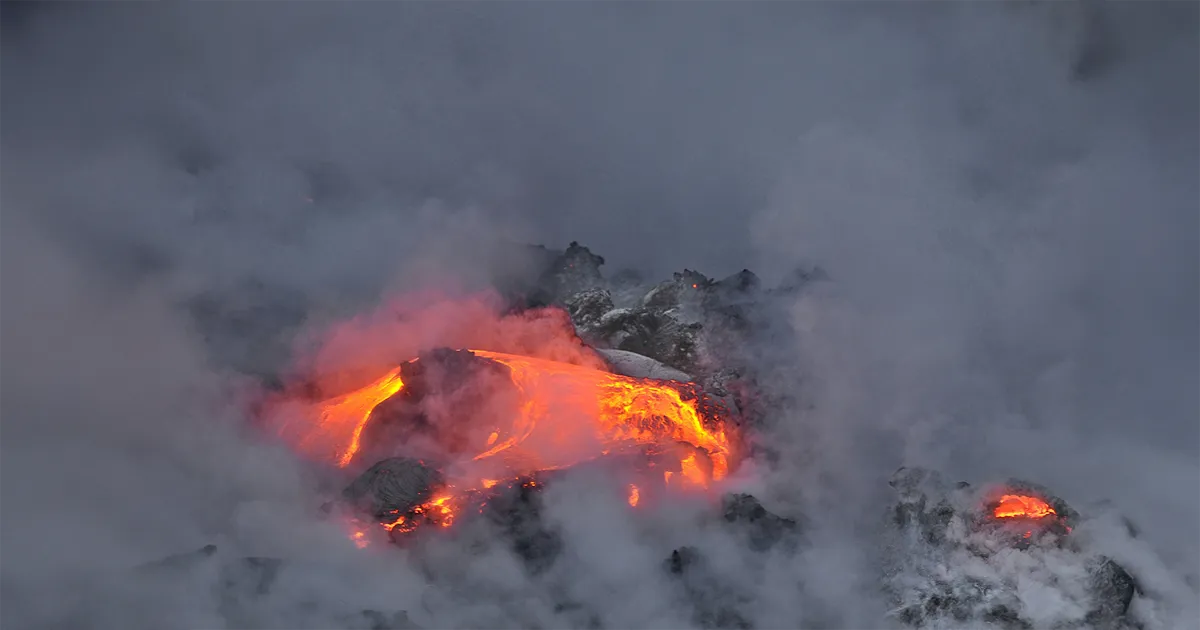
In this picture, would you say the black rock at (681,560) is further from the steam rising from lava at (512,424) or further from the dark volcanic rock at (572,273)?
the dark volcanic rock at (572,273)

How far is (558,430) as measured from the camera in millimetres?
35125

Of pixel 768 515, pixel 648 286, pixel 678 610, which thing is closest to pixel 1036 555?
pixel 768 515

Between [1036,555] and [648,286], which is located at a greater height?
[648,286]

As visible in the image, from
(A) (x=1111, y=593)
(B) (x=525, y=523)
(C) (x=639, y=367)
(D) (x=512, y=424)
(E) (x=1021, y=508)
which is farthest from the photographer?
(C) (x=639, y=367)

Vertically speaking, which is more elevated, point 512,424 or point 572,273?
point 572,273

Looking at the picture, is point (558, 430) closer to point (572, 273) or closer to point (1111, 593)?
point (1111, 593)

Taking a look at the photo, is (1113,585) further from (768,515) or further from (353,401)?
(353,401)

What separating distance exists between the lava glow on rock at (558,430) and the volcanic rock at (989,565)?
22.3ft

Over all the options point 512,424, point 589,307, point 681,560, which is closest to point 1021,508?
point 681,560

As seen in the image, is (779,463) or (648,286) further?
(648,286)

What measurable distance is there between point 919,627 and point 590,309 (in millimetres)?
22864

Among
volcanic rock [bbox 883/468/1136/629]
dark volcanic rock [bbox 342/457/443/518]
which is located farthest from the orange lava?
dark volcanic rock [bbox 342/457/443/518]

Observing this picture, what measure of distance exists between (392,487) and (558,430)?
5.98 meters

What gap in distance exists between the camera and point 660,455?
1362 inches
